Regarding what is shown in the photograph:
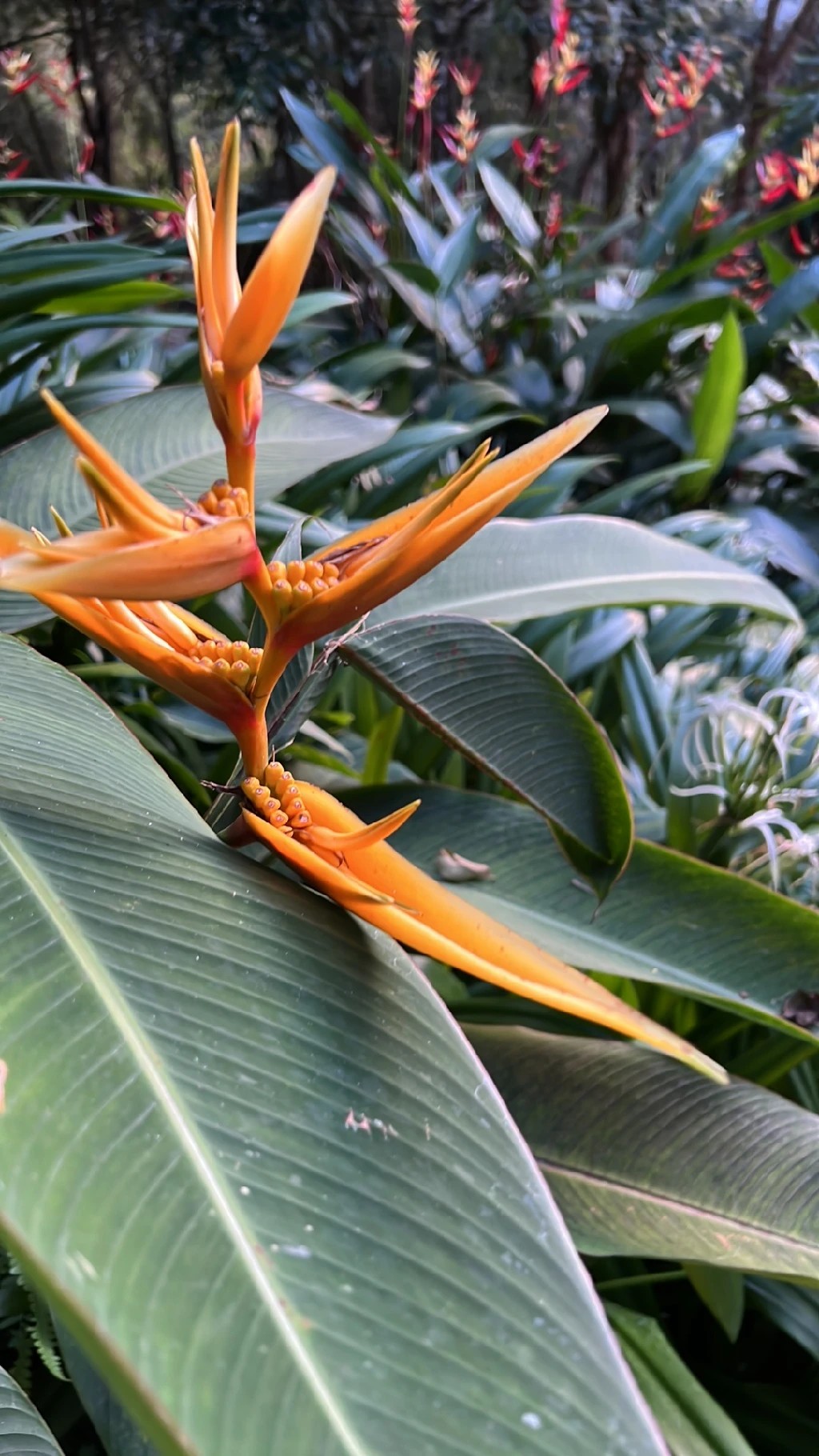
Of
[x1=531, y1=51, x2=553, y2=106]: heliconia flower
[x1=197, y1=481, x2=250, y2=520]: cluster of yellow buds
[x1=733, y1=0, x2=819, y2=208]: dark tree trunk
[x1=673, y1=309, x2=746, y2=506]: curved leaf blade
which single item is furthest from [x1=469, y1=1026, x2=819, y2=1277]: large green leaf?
[x1=733, y1=0, x2=819, y2=208]: dark tree trunk

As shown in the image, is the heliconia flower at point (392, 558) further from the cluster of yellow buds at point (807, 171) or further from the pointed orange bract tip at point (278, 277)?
the cluster of yellow buds at point (807, 171)

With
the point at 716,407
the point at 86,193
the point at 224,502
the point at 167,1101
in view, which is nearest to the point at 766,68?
the point at 716,407

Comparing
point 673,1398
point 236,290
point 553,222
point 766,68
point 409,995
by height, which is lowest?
point 673,1398

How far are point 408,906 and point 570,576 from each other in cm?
35

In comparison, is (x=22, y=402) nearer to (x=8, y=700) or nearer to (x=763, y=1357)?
(x=8, y=700)

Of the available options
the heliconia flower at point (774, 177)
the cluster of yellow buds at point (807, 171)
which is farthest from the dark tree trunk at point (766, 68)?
the cluster of yellow buds at point (807, 171)

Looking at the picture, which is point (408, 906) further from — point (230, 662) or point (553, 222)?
point (553, 222)

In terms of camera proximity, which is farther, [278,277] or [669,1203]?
[669,1203]

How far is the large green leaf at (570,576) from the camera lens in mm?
571

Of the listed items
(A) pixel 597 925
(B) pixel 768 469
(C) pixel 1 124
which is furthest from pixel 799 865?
(C) pixel 1 124

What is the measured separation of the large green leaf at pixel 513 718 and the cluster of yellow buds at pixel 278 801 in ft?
0.39

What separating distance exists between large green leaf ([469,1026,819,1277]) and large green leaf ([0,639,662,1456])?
204mm

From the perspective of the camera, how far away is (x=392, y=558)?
0.27 meters

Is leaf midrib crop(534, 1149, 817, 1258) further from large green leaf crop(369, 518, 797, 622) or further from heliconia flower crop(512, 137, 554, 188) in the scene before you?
heliconia flower crop(512, 137, 554, 188)
